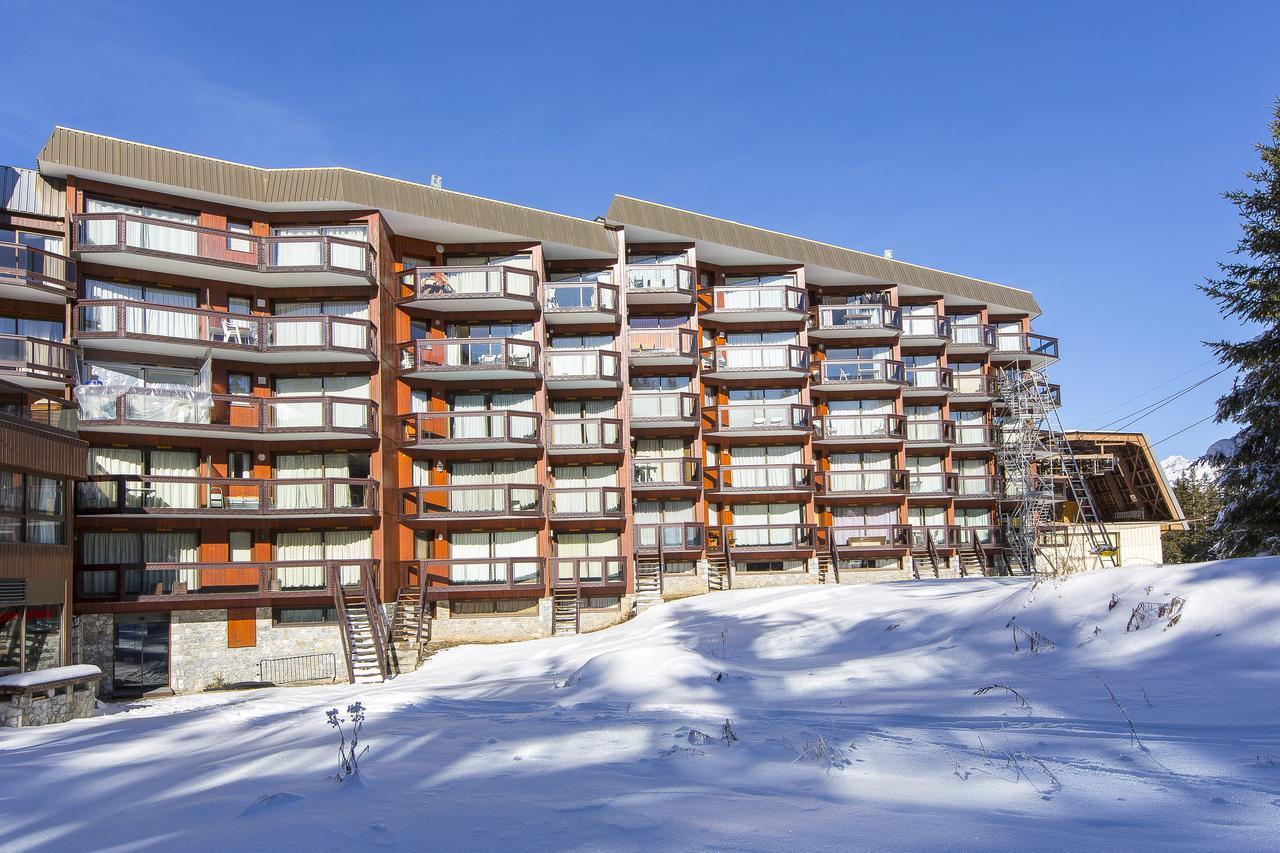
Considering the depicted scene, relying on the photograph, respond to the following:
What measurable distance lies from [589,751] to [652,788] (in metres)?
1.59

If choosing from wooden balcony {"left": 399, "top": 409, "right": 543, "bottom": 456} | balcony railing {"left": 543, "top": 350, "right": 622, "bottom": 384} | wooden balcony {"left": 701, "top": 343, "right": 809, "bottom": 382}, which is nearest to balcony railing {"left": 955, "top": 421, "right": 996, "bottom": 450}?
wooden balcony {"left": 701, "top": 343, "right": 809, "bottom": 382}

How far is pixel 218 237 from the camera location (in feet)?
91.7

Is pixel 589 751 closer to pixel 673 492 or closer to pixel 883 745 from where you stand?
pixel 883 745

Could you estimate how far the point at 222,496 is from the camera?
89.6 feet

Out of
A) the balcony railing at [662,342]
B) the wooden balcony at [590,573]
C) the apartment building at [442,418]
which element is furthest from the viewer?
the balcony railing at [662,342]

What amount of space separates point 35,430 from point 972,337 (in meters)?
38.2

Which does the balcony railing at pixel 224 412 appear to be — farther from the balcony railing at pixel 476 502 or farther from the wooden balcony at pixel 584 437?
the wooden balcony at pixel 584 437

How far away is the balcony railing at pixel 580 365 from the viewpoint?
1294 inches

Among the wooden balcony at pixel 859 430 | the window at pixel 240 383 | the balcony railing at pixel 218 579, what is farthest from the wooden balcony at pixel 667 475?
the window at pixel 240 383

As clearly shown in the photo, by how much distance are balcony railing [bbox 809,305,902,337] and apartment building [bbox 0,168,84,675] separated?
27773 mm

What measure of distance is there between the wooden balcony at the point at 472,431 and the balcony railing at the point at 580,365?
2287 mm

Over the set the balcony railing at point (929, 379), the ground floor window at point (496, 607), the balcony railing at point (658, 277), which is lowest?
the ground floor window at point (496, 607)

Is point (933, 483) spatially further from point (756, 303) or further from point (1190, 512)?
point (1190, 512)

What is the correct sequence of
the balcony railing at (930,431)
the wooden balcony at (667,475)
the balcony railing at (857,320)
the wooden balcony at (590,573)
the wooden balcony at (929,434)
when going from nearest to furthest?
the wooden balcony at (590,573), the wooden balcony at (667,475), the balcony railing at (857,320), the wooden balcony at (929,434), the balcony railing at (930,431)
